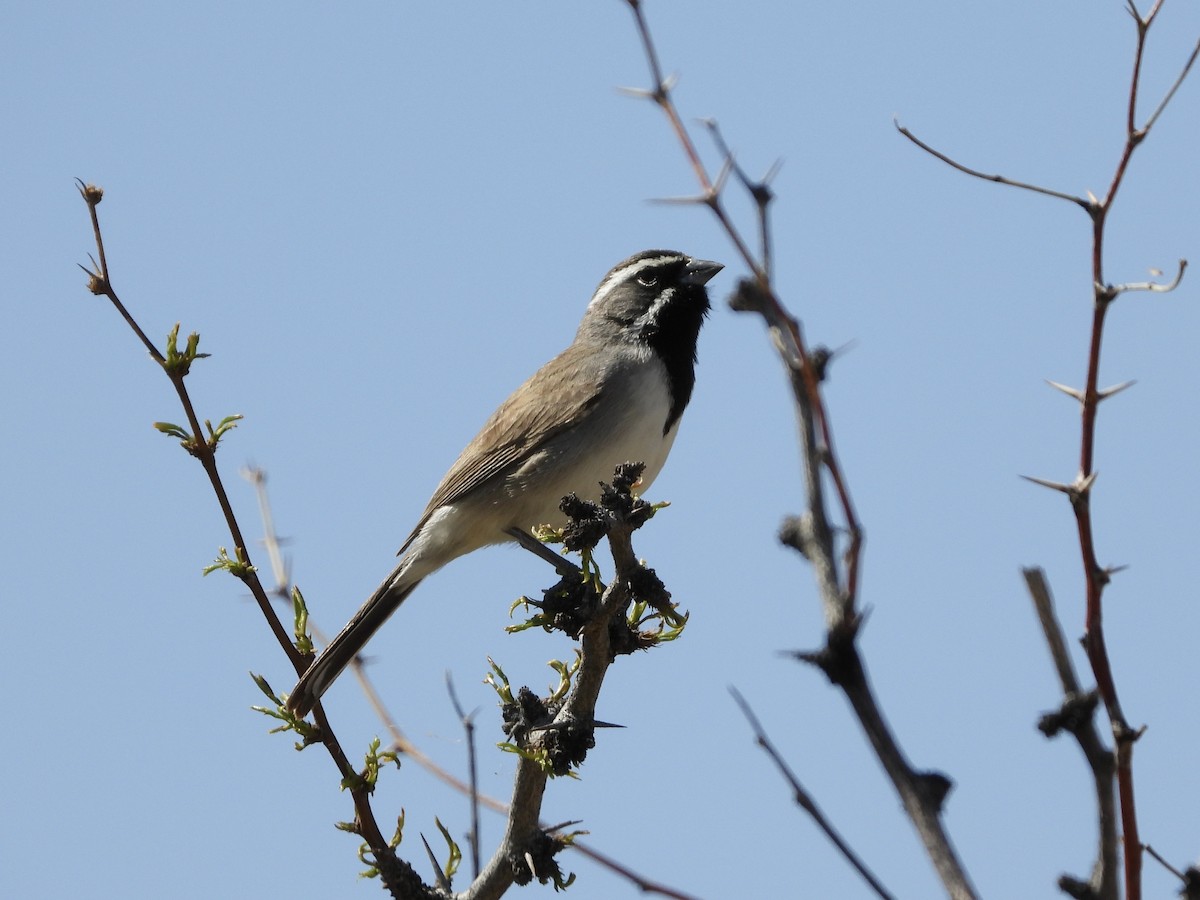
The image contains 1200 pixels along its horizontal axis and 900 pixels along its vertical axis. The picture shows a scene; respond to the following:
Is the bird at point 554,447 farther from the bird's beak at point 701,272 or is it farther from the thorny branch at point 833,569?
the thorny branch at point 833,569

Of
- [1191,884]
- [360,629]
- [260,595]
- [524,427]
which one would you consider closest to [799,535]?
[1191,884]

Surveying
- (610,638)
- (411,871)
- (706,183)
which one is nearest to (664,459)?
(610,638)

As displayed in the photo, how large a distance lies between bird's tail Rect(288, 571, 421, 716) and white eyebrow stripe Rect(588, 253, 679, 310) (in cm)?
228

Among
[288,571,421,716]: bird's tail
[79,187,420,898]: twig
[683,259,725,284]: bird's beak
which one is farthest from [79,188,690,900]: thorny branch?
[683,259,725,284]: bird's beak

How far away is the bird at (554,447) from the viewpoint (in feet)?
24.0

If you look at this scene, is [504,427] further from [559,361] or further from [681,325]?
[681,325]

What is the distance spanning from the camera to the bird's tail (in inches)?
257

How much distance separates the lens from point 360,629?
698cm

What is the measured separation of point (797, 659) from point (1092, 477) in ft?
1.65

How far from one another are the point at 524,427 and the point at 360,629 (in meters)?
1.43

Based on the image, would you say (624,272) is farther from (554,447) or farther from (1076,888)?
(1076,888)

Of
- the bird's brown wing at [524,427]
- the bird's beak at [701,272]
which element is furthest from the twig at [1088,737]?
the bird's beak at [701,272]

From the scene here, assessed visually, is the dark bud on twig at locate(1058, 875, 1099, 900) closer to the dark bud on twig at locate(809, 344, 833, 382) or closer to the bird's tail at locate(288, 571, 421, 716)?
the dark bud on twig at locate(809, 344, 833, 382)

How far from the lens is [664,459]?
25.0ft
